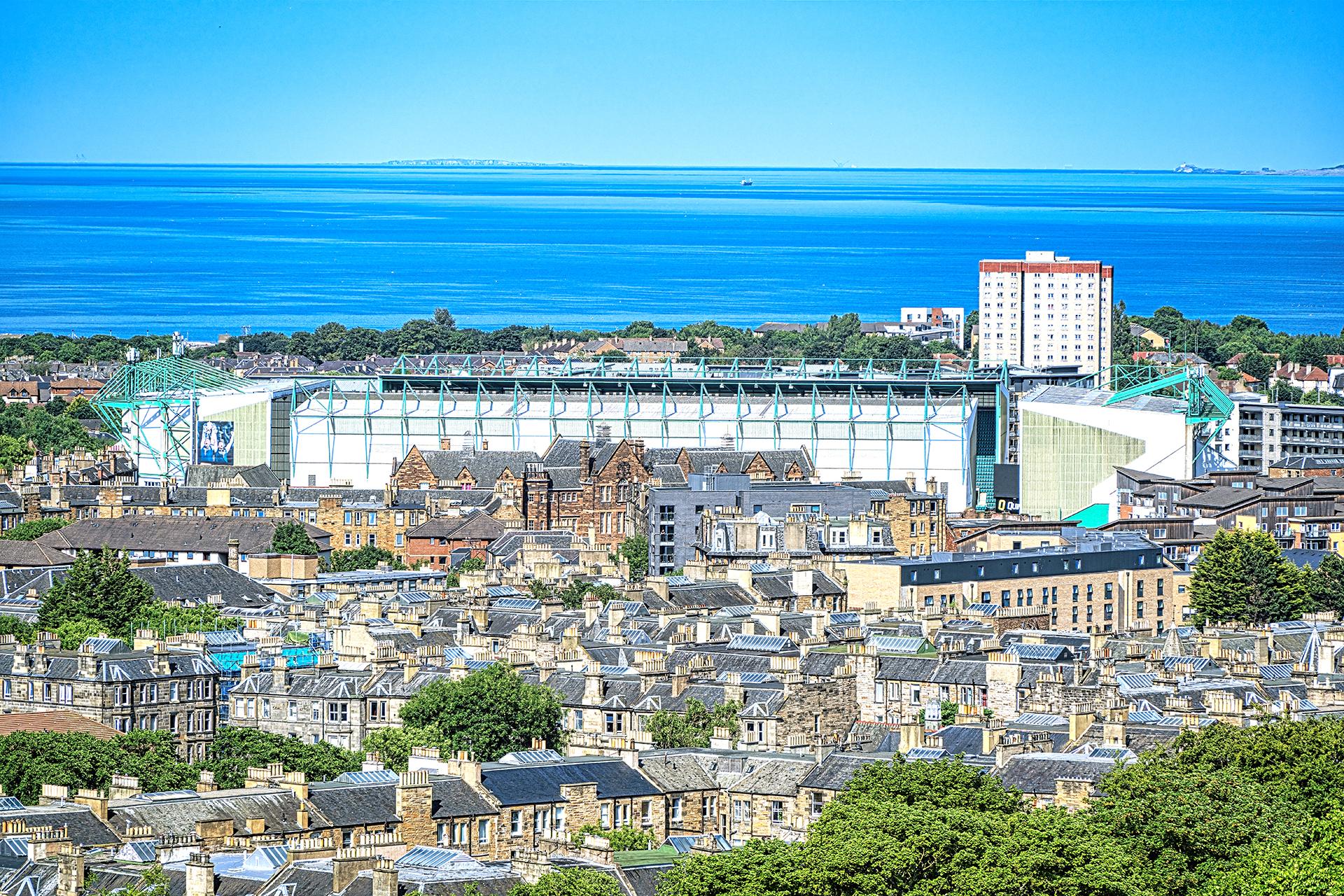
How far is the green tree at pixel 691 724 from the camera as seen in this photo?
50.4 m

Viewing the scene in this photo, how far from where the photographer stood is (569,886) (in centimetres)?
3359

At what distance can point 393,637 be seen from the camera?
59.7m

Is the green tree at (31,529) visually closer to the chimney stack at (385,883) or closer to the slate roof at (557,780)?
the slate roof at (557,780)

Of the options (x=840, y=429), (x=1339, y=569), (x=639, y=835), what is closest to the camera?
(x=639, y=835)

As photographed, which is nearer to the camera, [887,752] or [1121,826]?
[1121,826]

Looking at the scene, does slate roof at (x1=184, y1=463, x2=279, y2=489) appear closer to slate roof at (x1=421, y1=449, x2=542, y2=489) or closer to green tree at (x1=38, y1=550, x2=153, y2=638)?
slate roof at (x1=421, y1=449, x2=542, y2=489)

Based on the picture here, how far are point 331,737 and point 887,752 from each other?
1190cm

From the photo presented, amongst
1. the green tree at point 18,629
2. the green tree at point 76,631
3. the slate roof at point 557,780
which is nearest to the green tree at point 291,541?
the green tree at point 76,631

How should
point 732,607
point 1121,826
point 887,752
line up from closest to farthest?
point 1121,826, point 887,752, point 732,607

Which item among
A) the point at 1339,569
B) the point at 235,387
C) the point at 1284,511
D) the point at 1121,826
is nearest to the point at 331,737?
the point at 1121,826

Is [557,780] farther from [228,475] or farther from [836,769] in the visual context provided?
[228,475]

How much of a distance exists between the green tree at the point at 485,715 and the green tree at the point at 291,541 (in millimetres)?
32295

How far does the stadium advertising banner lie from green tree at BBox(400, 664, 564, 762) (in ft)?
187

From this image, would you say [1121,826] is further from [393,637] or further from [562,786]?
[393,637]
